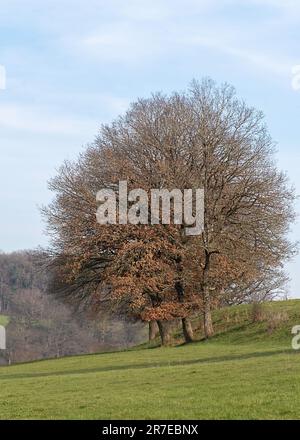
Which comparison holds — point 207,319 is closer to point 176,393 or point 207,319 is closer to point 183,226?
point 183,226

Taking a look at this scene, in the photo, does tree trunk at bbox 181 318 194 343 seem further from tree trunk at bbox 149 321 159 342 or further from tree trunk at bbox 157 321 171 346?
tree trunk at bbox 149 321 159 342

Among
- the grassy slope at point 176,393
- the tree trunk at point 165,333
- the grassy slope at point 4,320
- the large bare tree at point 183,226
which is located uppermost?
the large bare tree at point 183,226

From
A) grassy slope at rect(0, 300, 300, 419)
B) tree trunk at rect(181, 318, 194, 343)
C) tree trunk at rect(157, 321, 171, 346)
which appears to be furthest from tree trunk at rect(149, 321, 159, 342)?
grassy slope at rect(0, 300, 300, 419)

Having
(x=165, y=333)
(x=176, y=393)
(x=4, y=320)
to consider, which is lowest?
(x=176, y=393)

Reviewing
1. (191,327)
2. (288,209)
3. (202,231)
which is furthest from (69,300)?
(288,209)

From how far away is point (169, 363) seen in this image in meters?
30.3

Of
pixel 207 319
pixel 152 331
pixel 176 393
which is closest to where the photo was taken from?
pixel 176 393

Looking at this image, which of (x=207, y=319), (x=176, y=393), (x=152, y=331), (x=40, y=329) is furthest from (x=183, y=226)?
(x=40, y=329)

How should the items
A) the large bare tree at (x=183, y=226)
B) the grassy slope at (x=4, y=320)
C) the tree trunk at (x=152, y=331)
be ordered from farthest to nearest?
the grassy slope at (x=4, y=320) → the tree trunk at (x=152, y=331) → the large bare tree at (x=183, y=226)

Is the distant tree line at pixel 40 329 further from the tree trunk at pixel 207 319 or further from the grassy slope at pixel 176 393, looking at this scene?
the grassy slope at pixel 176 393

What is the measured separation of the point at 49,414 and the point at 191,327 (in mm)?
31615

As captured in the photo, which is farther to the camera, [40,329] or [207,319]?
[40,329]

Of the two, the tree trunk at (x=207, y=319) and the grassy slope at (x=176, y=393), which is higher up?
the tree trunk at (x=207, y=319)

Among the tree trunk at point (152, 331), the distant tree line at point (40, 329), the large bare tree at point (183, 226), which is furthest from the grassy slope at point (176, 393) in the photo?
the distant tree line at point (40, 329)
